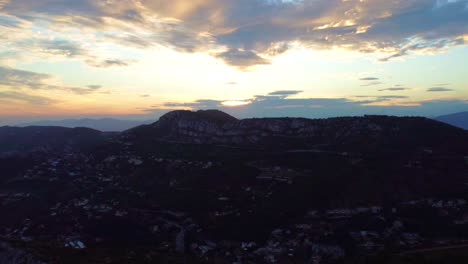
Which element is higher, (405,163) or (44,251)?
(405,163)

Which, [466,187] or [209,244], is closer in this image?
[209,244]

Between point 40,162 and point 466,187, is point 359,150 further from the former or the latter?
point 40,162

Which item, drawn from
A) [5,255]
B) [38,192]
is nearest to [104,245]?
[5,255]

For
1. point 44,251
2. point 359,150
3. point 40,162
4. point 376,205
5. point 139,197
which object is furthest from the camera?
point 40,162

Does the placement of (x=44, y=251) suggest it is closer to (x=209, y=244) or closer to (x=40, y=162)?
(x=209, y=244)

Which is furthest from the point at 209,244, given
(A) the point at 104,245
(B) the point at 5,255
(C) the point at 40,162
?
(C) the point at 40,162

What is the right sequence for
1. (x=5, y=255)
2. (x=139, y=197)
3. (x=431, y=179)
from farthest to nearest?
(x=139, y=197) → (x=431, y=179) → (x=5, y=255)
